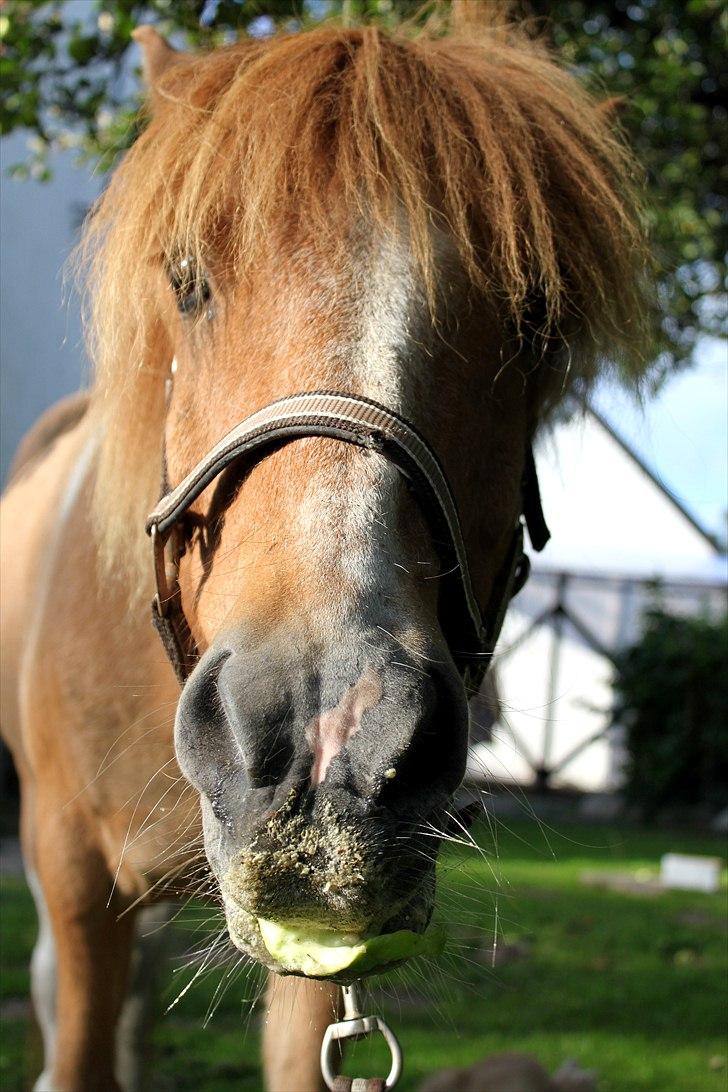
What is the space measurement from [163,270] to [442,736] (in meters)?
0.92

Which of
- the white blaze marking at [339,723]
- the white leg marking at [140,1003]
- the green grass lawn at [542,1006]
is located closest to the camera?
the white blaze marking at [339,723]

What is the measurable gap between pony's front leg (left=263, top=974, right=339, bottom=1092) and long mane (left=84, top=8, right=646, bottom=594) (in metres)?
0.96

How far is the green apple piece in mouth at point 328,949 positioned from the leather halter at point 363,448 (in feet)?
1.50

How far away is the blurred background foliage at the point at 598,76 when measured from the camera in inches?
125

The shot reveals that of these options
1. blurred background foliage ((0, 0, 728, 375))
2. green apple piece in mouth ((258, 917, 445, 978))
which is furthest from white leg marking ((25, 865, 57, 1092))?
blurred background foliage ((0, 0, 728, 375))

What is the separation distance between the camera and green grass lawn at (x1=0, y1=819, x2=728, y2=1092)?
353 cm

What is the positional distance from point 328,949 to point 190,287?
1.01 m

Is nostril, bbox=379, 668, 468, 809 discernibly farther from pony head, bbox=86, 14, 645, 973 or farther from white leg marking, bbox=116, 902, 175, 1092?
white leg marking, bbox=116, 902, 175, 1092

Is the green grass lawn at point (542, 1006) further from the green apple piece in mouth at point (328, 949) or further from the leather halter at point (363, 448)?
the green apple piece in mouth at point (328, 949)

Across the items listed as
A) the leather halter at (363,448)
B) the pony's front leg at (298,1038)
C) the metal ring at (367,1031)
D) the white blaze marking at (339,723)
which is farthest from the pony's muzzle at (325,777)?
the pony's front leg at (298,1038)

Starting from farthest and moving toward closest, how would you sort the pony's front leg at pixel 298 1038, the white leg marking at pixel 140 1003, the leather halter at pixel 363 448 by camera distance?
the white leg marking at pixel 140 1003 < the pony's front leg at pixel 298 1038 < the leather halter at pixel 363 448

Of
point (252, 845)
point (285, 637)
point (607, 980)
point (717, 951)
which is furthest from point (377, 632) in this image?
point (717, 951)

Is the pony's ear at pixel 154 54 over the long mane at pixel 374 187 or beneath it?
over

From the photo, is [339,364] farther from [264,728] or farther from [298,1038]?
[298,1038]
